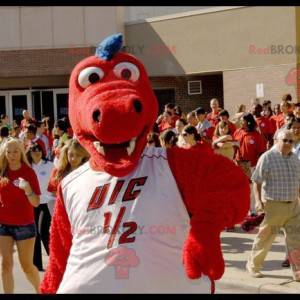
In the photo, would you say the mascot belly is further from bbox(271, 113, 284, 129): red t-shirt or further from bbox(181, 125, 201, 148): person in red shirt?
bbox(271, 113, 284, 129): red t-shirt

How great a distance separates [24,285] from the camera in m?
6.52

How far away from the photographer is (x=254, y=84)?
19.4m

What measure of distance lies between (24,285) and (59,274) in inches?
146

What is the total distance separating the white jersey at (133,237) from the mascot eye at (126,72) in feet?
1.55

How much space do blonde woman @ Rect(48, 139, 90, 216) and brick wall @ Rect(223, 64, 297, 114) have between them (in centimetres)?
1341

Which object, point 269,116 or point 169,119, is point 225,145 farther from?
point 269,116

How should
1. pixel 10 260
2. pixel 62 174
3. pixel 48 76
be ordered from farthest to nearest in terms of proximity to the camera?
pixel 48 76
pixel 62 174
pixel 10 260

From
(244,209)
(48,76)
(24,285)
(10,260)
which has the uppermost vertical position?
(48,76)

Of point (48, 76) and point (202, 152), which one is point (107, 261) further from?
point (48, 76)

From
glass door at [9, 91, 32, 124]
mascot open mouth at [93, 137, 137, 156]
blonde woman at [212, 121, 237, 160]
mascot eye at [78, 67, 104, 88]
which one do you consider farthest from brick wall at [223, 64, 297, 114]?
mascot open mouth at [93, 137, 137, 156]

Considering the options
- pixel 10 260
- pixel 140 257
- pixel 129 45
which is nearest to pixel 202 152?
pixel 140 257

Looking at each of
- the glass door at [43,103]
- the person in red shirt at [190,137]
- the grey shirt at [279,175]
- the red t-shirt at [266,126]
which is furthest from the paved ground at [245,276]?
the glass door at [43,103]

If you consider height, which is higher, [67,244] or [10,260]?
[67,244]

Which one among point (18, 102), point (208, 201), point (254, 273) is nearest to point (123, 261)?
point (208, 201)
